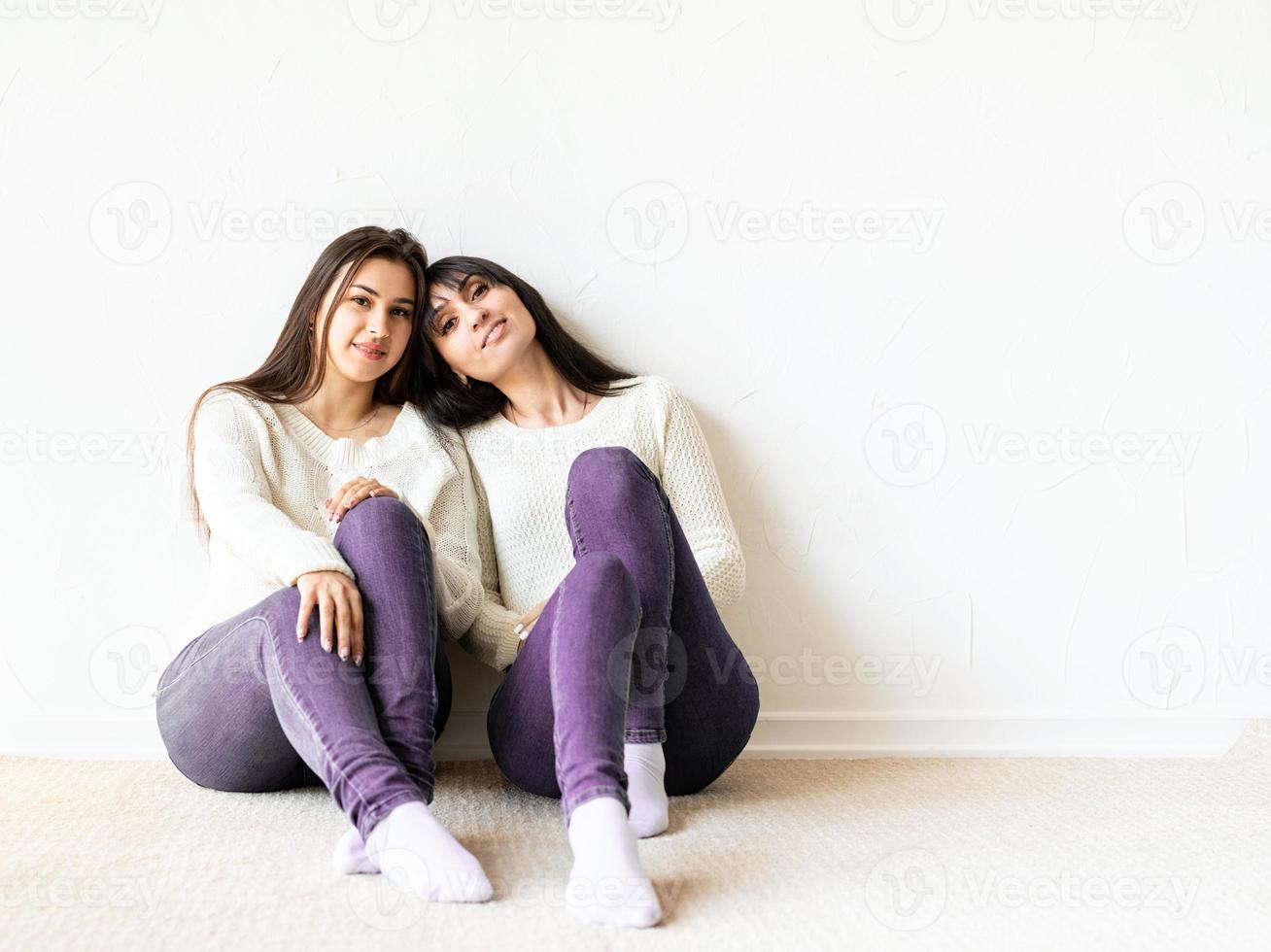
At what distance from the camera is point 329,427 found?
1.43 m

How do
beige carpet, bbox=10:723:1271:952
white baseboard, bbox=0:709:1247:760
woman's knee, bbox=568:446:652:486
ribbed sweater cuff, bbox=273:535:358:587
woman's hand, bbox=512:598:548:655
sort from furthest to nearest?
white baseboard, bbox=0:709:1247:760
woman's hand, bbox=512:598:548:655
woman's knee, bbox=568:446:652:486
ribbed sweater cuff, bbox=273:535:358:587
beige carpet, bbox=10:723:1271:952

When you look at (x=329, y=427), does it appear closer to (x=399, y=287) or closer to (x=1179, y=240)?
(x=399, y=287)

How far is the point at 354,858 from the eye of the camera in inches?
38.4

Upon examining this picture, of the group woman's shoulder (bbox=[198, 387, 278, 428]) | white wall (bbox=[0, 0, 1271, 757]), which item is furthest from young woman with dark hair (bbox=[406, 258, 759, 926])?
woman's shoulder (bbox=[198, 387, 278, 428])

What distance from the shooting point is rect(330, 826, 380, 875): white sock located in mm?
977

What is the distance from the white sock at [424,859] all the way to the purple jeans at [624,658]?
121 mm

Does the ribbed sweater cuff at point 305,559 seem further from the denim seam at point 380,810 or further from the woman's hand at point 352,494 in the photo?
the denim seam at point 380,810

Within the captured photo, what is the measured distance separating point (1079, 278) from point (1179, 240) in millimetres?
156

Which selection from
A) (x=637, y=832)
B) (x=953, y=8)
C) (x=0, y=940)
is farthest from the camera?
(x=953, y=8)

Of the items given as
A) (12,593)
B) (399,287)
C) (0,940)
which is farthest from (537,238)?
(0,940)

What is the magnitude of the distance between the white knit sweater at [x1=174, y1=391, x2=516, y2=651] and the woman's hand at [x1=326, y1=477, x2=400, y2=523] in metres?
0.03

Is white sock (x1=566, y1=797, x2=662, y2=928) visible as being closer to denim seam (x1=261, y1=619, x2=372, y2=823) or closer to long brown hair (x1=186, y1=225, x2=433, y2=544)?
denim seam (x1=261, y1=619, x2=372, y2=823)

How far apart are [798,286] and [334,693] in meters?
0.87

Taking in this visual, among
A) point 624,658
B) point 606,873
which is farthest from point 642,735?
point 606,873
